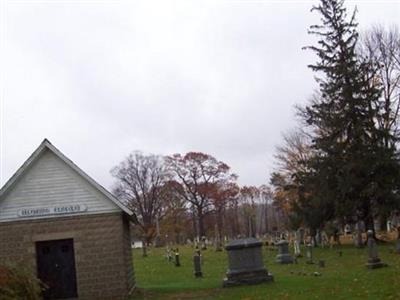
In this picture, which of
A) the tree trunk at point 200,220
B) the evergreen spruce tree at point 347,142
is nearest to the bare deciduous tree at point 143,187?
the tree trunk at point 200,220

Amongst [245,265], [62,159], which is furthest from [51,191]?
[245,265]

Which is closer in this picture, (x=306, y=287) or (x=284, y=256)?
(x=306, y=287)

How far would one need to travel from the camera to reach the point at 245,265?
23.6 meters

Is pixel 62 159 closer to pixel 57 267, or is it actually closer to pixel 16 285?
pixel 57 267

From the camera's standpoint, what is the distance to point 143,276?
1395 inches

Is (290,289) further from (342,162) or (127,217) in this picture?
(342,162)

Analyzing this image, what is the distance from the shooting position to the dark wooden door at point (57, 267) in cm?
2325

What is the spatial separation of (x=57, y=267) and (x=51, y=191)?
2.79 metres

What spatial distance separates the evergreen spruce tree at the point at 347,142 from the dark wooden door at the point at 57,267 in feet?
73.0

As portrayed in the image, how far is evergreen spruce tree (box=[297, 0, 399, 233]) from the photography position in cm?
4044

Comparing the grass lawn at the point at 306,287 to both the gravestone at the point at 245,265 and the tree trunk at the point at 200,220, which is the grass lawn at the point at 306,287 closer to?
the gravestone at the point at 245,265

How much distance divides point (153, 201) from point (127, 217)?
220ft

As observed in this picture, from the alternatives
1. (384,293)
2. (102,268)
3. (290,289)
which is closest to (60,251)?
(102,268)

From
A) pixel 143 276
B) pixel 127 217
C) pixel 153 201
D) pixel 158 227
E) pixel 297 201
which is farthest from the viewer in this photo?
pixel 153 201
